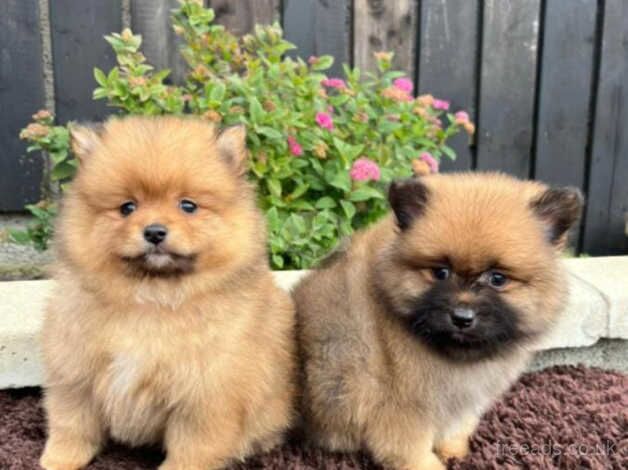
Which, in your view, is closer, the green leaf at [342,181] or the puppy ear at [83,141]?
the puppy ear at [83,141]

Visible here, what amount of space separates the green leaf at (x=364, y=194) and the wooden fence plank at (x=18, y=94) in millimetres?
1940

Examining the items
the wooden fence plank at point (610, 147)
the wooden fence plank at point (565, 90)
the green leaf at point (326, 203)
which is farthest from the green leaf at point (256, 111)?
the wooden fence plank at point (610, 147)

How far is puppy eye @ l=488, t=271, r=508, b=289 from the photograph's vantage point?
7.18 feet

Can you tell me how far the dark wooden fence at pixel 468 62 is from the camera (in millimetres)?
4141

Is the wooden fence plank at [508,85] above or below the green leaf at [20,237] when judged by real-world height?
above

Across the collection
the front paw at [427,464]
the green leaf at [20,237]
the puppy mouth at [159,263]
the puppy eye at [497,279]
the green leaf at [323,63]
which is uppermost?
the green leaf at [323,63]

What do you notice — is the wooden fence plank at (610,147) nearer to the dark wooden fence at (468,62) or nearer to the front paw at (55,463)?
the dark wooden fence at (468,62)

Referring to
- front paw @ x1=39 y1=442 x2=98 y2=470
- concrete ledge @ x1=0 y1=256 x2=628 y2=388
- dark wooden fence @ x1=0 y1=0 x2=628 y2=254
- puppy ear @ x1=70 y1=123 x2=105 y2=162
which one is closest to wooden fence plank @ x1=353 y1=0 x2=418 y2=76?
dark wooden fence @ x1=0 y1=0 x2=628 y2=254

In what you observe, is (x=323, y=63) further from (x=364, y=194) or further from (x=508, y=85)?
(x=508, y=85)

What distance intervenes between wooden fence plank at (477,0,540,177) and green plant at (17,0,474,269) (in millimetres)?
790

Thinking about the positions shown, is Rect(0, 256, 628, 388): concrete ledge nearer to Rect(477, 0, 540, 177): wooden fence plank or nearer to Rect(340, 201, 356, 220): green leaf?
Rect(340, 201, 356, 220): green leaf

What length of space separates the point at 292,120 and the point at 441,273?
1602mm

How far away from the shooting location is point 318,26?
4.42 metres

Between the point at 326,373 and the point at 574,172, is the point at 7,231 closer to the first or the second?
the point at 326,373
